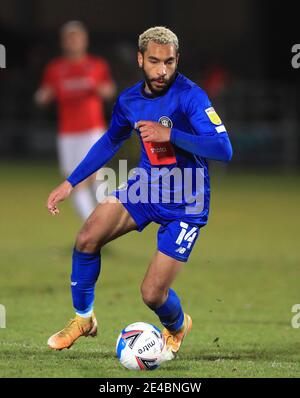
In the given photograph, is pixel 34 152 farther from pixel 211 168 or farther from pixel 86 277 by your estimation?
pixel 86 277

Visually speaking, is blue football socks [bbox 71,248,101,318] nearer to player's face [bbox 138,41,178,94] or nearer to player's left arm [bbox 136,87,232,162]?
player's left arm [bbox 136,87,232,162]

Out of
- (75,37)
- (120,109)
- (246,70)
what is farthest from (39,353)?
(246,70)

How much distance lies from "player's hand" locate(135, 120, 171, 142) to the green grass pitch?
1.47 meters

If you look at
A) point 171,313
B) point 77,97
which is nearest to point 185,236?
point 171,313

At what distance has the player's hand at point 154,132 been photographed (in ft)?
21.7

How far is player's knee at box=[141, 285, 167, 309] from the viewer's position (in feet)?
22.9

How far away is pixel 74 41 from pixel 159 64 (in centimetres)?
634

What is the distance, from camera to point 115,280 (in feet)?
35.9

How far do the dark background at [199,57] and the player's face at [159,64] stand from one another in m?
17.1

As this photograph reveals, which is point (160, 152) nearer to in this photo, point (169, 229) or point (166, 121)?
point (166, 121)

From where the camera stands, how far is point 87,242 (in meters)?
7.20
